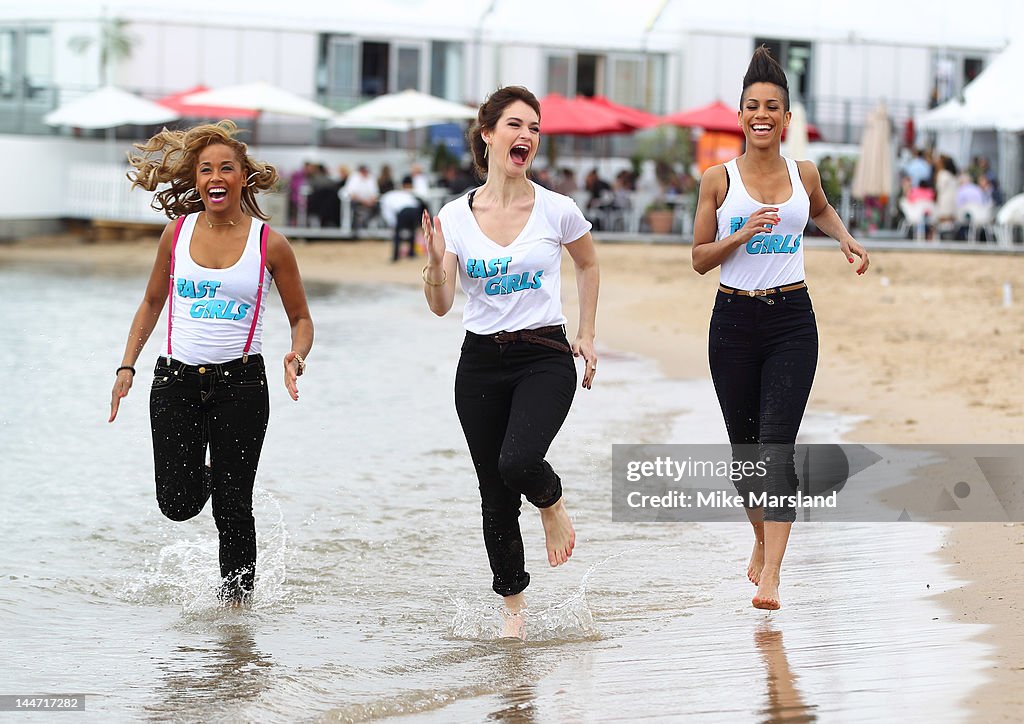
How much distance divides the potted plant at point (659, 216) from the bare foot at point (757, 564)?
2399 cm

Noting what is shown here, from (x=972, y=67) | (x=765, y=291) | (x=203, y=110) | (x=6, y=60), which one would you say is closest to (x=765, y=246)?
(x=765, y=291)

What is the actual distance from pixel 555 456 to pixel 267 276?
4141 millimetres

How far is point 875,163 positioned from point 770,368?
2347 cm

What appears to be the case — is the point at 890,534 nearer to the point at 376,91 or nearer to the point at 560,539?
the point at 560,539

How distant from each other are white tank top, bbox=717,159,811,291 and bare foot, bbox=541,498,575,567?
1.05 meters

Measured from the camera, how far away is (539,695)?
16.0 feet

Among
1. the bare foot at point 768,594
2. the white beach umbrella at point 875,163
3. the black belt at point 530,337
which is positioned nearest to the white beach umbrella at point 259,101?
the white beach umbrella at point 875,163

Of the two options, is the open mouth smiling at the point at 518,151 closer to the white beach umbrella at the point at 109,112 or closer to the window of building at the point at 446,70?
the white beach umbrella at the point at 109,112

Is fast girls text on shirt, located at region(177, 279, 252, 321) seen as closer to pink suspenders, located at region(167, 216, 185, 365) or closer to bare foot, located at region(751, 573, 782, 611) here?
pink suspenders, located at region(167, 216, 185, 365)

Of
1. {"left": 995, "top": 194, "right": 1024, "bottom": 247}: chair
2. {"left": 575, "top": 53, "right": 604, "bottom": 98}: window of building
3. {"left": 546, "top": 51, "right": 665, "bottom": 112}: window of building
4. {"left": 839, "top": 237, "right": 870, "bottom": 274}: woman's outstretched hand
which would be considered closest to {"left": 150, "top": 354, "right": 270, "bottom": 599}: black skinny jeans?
{"left": 839, "top": 237, "right": 870, "bottom": 274}: woman's outstretched hand

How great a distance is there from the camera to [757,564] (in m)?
6.03

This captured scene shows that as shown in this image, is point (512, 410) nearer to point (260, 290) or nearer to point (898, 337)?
point (260, 290)

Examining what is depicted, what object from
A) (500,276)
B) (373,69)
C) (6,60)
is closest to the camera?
(500,276)

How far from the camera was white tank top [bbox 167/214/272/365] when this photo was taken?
5582 millimetres
